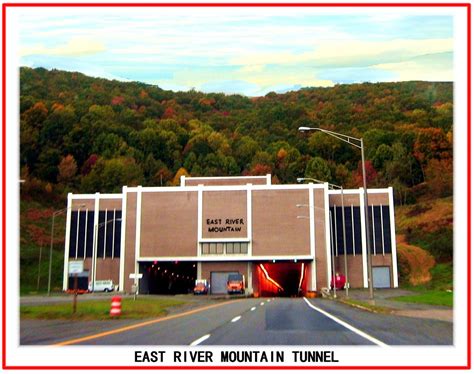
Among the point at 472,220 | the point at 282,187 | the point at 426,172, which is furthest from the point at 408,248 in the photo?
the point at 472,220

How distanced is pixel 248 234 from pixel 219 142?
3521 cm

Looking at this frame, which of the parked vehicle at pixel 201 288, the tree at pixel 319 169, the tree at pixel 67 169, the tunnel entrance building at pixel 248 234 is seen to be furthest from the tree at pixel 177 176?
the parked vehicle at pixel 201 288

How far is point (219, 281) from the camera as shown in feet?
260

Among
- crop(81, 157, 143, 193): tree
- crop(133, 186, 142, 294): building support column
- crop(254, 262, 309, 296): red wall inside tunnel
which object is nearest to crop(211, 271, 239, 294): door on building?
crop(254, 262, 309, 296): red wall inside tunnel

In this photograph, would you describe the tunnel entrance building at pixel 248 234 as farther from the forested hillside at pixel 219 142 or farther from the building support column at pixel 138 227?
the forested hillside at pixel 219 142

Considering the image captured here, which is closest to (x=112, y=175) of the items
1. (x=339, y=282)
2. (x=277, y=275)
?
(x=277, y=275)

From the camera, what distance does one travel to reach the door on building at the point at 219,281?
79.0 m

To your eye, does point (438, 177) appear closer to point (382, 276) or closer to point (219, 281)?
point (382, 276)

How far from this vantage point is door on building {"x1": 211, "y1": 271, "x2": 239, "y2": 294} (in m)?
79.0

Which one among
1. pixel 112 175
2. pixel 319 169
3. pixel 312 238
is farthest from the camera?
pixel 112 175

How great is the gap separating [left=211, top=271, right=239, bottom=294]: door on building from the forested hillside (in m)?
24.3

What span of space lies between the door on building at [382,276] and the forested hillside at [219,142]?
18813 mm

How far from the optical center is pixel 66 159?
10444 cm

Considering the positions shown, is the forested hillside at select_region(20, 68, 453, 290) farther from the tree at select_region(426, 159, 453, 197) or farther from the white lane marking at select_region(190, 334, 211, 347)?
the white lane marking at select_region(190, 334, 211, 347)
